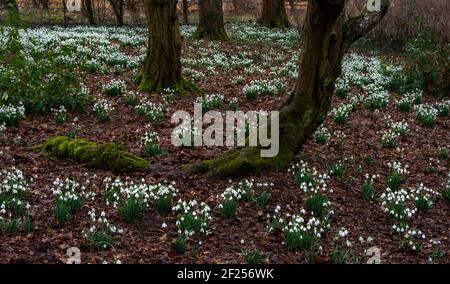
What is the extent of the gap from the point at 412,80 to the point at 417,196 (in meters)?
7.79

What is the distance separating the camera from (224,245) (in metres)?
5.52

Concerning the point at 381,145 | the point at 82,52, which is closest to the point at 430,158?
the point at 381,145

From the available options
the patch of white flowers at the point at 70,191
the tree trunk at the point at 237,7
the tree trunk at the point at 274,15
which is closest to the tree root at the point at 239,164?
the patch of white flowers at the point at 70,191

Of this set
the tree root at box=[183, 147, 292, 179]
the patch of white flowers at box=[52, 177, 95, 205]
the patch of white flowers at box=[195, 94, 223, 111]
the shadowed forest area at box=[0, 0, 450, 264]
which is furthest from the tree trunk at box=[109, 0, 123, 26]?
the patch of white flowers at box=[52, 177, 95, 205]

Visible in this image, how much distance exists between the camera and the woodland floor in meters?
5.25

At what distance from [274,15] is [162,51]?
2056 centimetres

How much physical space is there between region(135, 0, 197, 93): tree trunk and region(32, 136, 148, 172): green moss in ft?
14.8

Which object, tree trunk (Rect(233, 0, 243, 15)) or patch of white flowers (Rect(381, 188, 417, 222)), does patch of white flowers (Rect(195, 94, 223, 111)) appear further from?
tree trunk (Rect(233, 0, 243, 15))

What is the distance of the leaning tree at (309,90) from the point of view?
7.21 meters

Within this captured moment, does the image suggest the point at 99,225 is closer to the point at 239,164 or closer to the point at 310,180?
the point at 239,164

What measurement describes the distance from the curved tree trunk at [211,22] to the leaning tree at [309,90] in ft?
48.4

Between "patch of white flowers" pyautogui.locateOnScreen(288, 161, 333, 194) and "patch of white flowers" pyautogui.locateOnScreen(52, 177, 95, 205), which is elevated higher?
"patch of white flowers" pyautogui.locateOnScreen(52, 177, 95, 205)
